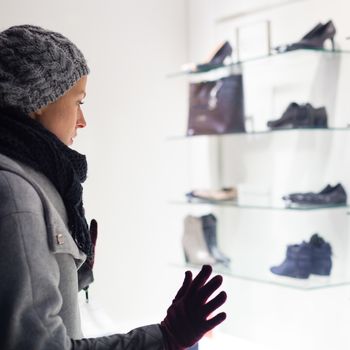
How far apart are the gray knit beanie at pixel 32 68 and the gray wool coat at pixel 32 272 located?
0.53ft

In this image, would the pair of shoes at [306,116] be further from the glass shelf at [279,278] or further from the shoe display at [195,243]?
the shoe display at [195,243]

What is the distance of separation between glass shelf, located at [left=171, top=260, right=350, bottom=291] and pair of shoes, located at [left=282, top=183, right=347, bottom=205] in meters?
0.36

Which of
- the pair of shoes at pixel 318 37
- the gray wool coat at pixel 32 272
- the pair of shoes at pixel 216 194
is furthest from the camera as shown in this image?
the pair of shoes at pixel 216 194

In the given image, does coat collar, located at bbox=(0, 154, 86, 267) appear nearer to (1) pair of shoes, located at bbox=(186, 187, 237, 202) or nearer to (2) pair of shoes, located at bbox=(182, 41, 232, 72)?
(1) pair of shoes, located at bbox=(186, 187, 237, 202)

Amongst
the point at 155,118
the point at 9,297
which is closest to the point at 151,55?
the point at 155,118

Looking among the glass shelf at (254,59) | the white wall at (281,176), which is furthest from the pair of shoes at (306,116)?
the glass shelf at (254,59)

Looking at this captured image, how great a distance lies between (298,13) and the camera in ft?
10.9

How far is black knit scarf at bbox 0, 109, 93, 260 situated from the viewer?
1485 mm

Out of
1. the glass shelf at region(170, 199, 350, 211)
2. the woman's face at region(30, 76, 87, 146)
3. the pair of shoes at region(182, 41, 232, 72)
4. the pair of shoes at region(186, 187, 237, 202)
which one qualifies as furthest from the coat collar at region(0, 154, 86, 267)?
the pair of shoes at region(182, 41, 232, 72)

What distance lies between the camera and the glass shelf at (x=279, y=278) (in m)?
3.05

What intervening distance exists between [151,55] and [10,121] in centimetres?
251

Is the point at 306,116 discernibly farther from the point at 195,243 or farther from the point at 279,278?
the point at 195,243

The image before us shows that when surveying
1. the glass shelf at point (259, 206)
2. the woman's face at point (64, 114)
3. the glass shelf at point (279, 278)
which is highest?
the woman's face at point (64, 114)

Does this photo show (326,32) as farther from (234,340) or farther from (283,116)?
(234,340)
